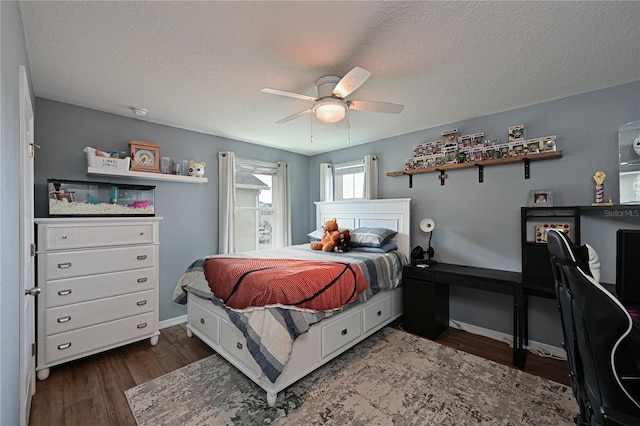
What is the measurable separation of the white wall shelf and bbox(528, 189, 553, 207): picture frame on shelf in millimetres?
3595

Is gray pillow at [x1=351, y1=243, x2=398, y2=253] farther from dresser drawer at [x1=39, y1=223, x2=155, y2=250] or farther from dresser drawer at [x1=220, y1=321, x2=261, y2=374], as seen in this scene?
dresser drawer at [x1=39, y1=223, x2=155, y2=250]

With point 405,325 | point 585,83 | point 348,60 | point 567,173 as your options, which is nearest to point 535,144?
point 567,173

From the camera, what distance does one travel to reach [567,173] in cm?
256

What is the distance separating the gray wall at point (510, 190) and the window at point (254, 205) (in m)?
1.91

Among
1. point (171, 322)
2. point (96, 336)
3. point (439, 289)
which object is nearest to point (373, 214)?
point (439, 289)

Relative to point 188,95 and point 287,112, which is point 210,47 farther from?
point 287,112

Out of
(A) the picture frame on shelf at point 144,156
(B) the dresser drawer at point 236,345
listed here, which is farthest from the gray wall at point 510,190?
(A) the picture frame on shelf at point 144,156

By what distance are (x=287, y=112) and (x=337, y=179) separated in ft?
6.26

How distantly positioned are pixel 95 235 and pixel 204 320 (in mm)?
1261

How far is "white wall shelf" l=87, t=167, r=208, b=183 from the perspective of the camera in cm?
268

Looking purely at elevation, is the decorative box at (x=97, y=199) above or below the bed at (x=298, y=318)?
above

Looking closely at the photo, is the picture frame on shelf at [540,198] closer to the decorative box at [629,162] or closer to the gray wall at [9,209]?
the decorative box at [629,162]

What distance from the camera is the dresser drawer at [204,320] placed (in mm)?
2525

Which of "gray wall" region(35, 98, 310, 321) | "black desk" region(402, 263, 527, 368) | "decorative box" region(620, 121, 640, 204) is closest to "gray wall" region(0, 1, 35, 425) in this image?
"gray wall" region(35, 98, 310, 321)
